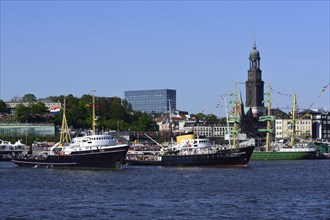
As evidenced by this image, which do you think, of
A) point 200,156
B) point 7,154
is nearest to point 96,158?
point 200,156

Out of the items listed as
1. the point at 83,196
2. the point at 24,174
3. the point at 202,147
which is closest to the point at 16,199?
the point at 83,196

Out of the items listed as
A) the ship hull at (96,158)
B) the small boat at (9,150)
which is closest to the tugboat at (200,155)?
the ship hull at (96,158)

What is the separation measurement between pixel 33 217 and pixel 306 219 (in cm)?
1834

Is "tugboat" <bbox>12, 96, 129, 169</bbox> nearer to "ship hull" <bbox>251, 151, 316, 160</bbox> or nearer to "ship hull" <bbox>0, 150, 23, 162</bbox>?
"ship hull" <bbox>0, 150, 23, 162</bbox>

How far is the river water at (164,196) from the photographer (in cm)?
5706

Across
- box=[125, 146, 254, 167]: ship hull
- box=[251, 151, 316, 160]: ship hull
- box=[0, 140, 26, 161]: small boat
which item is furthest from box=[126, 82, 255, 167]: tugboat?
box=[0, 140, 26, 161]: small boat

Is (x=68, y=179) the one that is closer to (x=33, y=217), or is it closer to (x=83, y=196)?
(x=83, y=196)

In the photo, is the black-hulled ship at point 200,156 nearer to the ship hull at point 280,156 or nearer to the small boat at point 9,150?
the ship hull at point 280,156

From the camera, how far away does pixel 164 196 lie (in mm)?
68125

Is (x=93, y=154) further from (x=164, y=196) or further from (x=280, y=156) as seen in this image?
(x=280, y=156)

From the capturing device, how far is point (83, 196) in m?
68.6

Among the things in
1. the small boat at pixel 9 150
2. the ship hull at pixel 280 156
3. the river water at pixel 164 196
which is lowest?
the river water at pixel 164 196

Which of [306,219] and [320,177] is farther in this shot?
[320,177]

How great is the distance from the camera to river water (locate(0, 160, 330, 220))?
2247 inches
